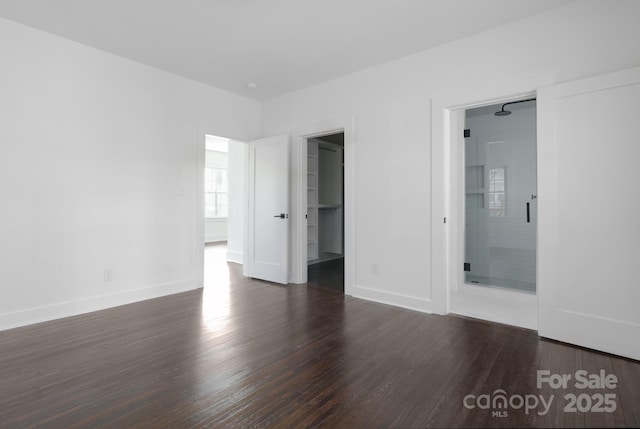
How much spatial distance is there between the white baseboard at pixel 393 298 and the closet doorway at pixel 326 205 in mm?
1997

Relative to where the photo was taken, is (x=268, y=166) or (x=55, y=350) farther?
(x=268, y=166)

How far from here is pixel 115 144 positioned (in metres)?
3.71

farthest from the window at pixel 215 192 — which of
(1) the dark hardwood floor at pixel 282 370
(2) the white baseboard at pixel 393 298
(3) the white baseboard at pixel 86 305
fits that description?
(2) the white baseboard at pixel 393 298

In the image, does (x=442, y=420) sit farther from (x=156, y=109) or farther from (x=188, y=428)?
(x=156, y=109)

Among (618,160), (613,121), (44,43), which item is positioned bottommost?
(618,160)

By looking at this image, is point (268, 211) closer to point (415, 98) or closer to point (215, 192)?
point (415, 98)

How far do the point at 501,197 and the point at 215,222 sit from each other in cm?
830

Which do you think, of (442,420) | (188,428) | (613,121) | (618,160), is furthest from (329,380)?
(613,121)

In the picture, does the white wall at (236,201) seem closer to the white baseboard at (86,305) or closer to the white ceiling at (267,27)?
the white baseboard at (86,305)

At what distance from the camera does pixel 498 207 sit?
414 cm

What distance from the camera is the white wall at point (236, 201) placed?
663 cm

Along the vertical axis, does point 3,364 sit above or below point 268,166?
below

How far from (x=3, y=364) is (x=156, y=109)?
291cm

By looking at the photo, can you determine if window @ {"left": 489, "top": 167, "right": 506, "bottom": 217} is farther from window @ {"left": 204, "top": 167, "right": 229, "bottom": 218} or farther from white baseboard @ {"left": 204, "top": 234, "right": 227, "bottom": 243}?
window @ {"left": 204, "top": 167, "right": 229, "bottom": 218}
